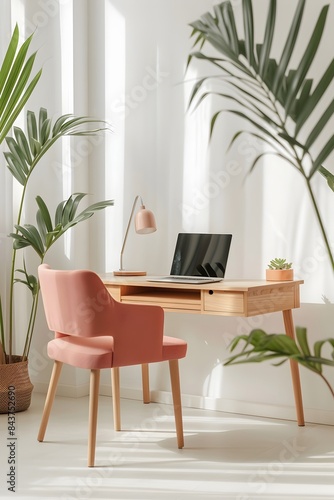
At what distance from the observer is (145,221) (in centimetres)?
404

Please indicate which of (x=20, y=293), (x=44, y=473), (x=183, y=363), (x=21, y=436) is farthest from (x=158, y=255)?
(x=44, y=473)

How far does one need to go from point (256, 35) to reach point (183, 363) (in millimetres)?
1799

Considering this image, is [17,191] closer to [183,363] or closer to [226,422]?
[183,363]

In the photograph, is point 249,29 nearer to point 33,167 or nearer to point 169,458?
point 169,458

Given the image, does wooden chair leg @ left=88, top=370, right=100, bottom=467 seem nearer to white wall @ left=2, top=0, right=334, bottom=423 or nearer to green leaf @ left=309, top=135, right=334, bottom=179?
white wall @ left=2, top=0, right=334, bottom=423

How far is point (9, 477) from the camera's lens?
2.95m

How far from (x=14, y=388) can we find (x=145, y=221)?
1.12m

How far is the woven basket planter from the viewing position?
13.2 ft

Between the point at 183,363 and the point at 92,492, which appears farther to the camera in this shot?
the point at 183,363

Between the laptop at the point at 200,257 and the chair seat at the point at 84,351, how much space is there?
0.54 m

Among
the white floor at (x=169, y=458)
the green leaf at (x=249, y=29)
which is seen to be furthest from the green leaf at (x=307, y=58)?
the white floor at (x=169, y=458)

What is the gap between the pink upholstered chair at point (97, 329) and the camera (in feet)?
10.1

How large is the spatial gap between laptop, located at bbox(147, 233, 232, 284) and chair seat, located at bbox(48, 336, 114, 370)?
54 centimetres

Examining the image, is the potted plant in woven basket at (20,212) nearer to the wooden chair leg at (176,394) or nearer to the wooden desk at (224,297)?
the wooden desk at (224,297)
